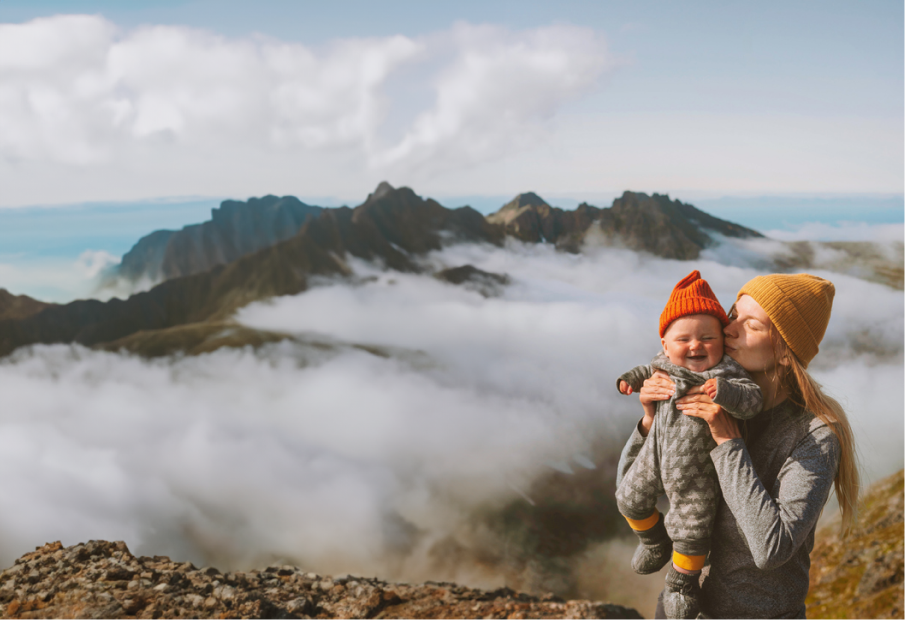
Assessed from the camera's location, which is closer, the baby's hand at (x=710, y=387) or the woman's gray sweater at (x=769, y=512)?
the woman's gray sweater at (x=769, y=512)

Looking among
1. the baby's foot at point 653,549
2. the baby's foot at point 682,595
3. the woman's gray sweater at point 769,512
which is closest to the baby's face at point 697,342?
the woman's gray sweater at point 769,512

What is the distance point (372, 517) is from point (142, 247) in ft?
326

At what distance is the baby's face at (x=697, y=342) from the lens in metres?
3.50

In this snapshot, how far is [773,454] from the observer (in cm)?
325

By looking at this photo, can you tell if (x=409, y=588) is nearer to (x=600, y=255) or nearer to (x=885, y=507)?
(x=885, y=507)

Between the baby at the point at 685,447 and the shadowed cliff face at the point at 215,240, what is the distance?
48.5m

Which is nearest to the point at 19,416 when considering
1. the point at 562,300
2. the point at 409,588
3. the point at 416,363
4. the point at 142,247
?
the point at 142,247

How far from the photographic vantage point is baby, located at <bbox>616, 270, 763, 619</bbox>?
330 cm

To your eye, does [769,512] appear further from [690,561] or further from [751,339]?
[751,339]

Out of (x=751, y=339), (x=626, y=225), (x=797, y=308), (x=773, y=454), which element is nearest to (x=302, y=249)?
(x=751, y=339)

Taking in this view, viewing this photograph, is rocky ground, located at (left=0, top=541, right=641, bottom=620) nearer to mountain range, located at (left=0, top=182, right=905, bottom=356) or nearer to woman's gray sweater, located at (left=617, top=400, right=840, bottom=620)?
woman's gray sweater, located at (left=617, top=400, right=840, bottom=620)

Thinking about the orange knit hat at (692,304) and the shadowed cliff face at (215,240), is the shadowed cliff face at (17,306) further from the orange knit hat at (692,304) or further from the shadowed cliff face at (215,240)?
the orange knit hat at (692,304)

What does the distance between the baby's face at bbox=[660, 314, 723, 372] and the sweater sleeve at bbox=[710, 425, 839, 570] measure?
627mm

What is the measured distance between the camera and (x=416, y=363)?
160500mm
